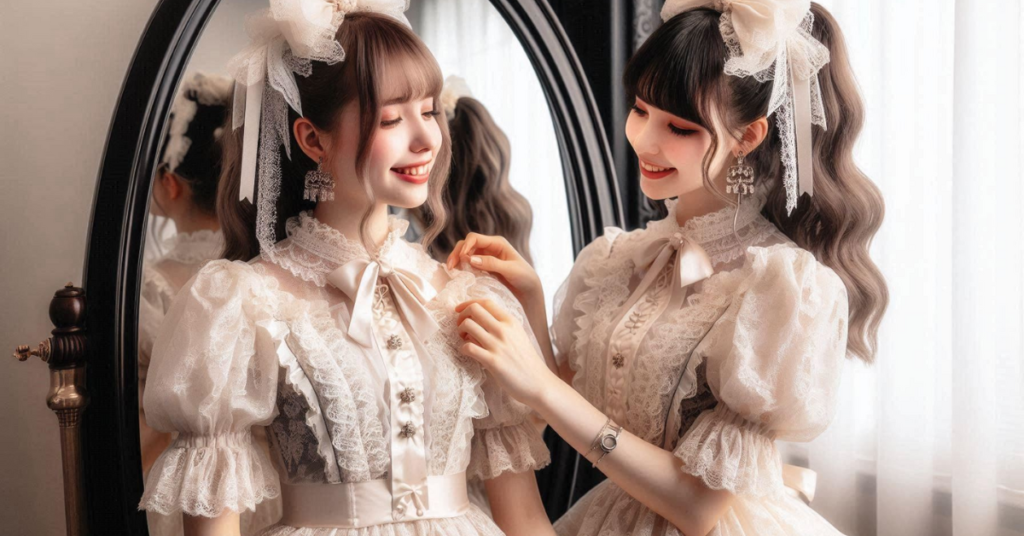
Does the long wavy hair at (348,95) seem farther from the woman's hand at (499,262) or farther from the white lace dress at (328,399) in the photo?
the woman's hand at (499,262)

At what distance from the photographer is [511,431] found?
1719mm

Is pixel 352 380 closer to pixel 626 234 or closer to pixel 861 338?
pixel 626 234

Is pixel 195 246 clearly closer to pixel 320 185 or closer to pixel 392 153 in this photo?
pixel 320 185

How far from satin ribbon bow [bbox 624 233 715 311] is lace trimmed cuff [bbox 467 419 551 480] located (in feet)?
1.12

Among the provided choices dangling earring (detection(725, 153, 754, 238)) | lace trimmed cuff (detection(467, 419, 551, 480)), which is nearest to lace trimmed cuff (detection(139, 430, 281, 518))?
lace trimmed cuff (detection(467, 419, 551, 480))

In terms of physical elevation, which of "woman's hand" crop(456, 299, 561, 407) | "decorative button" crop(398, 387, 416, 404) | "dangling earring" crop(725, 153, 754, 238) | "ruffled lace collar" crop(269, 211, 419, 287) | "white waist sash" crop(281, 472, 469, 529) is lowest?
"white waist sash" crop(281, 472, 469, 529)

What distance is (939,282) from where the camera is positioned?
6.73 feet

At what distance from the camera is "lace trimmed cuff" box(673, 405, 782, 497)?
59.6 inches

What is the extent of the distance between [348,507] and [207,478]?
0.25m

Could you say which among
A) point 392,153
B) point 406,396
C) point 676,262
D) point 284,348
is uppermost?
point 392,153

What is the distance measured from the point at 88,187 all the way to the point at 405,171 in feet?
2.32

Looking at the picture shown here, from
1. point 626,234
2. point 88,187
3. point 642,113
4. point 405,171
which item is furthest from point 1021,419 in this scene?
point 88,187

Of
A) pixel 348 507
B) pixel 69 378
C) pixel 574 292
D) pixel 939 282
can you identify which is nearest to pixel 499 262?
pixel 574 292

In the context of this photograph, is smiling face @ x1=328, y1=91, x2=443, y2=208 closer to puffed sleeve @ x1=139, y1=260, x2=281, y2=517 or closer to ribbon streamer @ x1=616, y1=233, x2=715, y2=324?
puffed sleeve @ x1=139, y1=260, x2=281, y2=517
